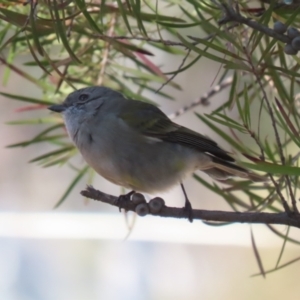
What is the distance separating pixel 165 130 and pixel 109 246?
1.36 meters

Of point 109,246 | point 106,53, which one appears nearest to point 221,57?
point 106,53

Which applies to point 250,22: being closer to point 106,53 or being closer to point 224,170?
point 106,53

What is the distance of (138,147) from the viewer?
1018mm

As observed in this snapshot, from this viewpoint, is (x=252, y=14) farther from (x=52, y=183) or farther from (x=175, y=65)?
(x=52, y=183)

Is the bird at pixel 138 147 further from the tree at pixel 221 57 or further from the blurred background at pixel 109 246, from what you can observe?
the blurred background at pixel 109 246

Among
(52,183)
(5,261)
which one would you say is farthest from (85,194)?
(52,183)

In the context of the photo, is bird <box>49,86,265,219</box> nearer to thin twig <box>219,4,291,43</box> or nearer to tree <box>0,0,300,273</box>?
tree <box>0,0,300,273</box>

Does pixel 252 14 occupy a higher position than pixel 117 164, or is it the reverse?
pixel 252 14

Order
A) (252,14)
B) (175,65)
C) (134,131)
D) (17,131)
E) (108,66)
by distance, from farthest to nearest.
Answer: (17,131), (175,65), (134,131), (108,66), (252,14)

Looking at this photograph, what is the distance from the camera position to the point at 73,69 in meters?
0.96

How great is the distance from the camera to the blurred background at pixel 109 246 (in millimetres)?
2086

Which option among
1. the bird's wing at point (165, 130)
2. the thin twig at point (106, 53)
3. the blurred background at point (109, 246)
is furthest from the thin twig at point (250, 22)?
the blurred background at point (109, 246)

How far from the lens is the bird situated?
971 mm

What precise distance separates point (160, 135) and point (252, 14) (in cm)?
44
